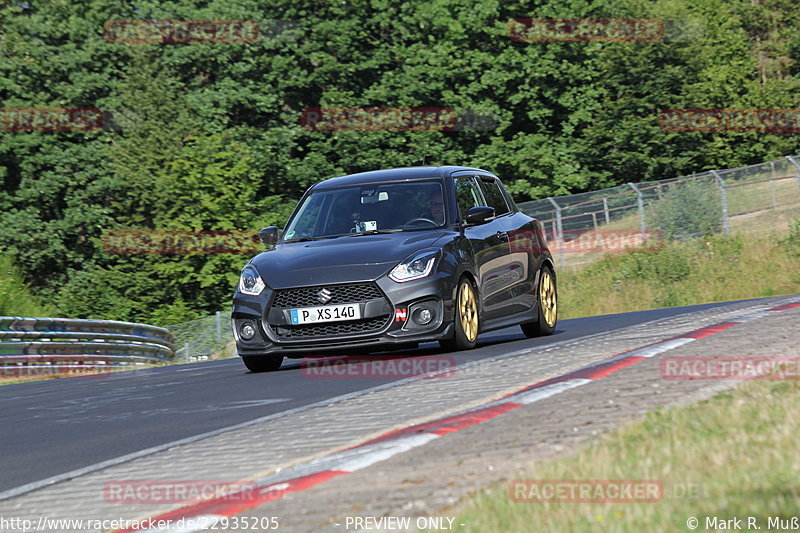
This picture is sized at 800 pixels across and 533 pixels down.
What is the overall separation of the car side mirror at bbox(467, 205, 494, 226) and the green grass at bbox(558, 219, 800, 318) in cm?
1915

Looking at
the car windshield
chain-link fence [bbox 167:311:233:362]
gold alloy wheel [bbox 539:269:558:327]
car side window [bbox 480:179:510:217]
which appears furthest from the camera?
chain-link fence [bbox 167:311:233:362]

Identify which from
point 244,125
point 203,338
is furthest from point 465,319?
point 244,125

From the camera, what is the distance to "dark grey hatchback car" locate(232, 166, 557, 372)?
11406 mm

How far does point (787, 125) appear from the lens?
65.1 m

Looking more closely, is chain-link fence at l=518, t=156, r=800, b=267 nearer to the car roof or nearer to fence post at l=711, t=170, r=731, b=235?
fence post at l=711, t=170, r=731, b=235

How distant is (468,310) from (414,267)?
36.5 inches

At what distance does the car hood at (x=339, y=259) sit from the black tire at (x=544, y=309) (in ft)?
7.46

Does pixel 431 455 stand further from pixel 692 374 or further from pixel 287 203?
pixel 287 203

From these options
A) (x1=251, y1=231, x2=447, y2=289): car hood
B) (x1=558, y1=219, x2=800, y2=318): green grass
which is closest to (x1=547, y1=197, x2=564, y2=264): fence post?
(x1=558, y1=219, x2=800, y2=318): green grass

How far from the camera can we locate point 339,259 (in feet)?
38.1

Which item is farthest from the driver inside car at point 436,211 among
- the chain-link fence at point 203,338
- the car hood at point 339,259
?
the chain-link fence at point 203,338

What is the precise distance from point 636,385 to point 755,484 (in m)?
2.86

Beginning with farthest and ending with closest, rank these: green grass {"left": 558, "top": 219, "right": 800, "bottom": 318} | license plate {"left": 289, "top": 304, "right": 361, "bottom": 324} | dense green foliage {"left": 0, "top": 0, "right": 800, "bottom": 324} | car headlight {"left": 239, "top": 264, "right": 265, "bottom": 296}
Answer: dense green foliage {"left": 0, "top": 0, "right": 800, "bottom": 324}
green grass {"left": 558, "top": 219, "right": 800, "bottom": 318}
car headlight {"left": 239, "top": 264, "right": 265, "bottom": 296}
license plate {"left": 289, "top": 304, "right": 361, "bottom": 324}

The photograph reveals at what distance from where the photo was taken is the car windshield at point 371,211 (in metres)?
12.6
